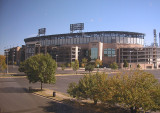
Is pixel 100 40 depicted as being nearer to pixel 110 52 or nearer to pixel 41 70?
pixel 110 52

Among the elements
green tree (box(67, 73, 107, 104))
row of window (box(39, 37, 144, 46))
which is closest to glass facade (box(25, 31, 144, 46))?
row of window (box(39, 37, 144, 46))

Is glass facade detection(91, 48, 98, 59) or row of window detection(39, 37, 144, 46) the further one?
row of window detection(39, 37, 144, 46)

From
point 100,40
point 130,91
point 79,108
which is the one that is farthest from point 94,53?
point 130,91

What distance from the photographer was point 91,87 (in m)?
15.2

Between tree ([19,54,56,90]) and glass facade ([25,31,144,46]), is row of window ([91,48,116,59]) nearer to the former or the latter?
glass facade ([25,31,144,46])

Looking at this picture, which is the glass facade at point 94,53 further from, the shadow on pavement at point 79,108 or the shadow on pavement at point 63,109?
the shadow on pavement at point 63,109

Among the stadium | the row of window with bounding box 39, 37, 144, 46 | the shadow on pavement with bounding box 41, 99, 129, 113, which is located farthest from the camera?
the row of window with bounding box 39, 37, 144, 46

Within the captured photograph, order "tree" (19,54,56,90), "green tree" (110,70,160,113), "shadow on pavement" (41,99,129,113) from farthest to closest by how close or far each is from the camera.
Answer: "tree" (19,54,56,90)
"shadow on pavement" (41,99,129,113)
"green tree" (110,70,160,113)

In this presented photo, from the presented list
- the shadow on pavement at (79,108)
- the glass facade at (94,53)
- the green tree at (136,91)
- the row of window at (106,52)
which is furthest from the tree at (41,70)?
the row of window at (106,52)

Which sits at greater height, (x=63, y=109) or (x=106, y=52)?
(x=106, y=52)

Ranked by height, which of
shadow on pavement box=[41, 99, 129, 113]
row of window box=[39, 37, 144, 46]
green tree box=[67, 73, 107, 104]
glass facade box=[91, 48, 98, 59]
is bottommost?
shadow on pavement box=[41, 99, 129, 113]

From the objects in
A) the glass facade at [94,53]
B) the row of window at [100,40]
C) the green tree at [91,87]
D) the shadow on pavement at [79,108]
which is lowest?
the shadow on pavement at [79,108]

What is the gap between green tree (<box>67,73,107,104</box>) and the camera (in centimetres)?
1445

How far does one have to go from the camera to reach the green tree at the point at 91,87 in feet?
47.4
